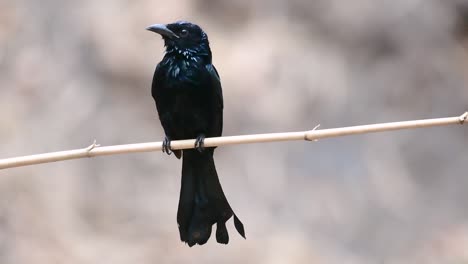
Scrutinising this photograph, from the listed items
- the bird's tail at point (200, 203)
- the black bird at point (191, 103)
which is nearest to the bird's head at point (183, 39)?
the black bird at point (191, 103)

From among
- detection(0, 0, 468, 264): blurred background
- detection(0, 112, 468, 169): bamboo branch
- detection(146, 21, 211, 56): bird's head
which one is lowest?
detection(0, 0, 468, 264): blurred background

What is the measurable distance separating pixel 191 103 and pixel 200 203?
31 centimetres

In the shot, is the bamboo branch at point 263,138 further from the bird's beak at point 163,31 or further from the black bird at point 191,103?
the bird's beak at point 163,31

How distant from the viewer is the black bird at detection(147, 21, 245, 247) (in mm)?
2149

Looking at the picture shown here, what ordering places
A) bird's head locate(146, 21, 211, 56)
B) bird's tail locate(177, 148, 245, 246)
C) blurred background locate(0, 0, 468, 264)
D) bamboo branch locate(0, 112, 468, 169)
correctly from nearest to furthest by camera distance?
bamboo branch locate(0, 112, 468, 169)
bird's tail locate(177, 148, 245, 246)
bird's head locate(146, 21, 211, 56)
blurred background locate(0, 0, 468, 264)

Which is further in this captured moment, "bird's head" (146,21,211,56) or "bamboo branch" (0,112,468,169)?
"bird's head" (146,21,211,56)

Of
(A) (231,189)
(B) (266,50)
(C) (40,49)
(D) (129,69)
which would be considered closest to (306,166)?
(A) (231,189)

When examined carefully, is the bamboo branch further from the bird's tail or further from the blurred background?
the blurred background

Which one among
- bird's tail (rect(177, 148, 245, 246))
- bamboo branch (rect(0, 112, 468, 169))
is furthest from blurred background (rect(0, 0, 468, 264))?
bamboo branch (rect(0, 112, 468, 169))

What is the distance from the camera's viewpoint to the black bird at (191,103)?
84.6 inches

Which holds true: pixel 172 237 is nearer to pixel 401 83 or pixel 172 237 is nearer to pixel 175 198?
pixel 175 198

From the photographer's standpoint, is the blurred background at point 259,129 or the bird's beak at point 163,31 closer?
the bird's beak at point 163,31

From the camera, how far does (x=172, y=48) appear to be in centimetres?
222

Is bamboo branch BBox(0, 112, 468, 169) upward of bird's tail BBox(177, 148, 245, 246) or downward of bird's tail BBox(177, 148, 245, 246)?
upward
